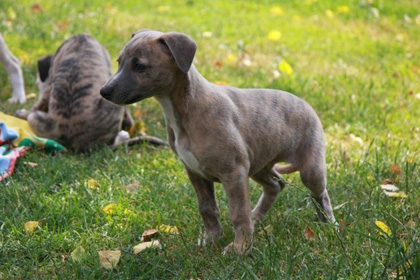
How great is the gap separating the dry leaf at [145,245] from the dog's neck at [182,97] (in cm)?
74

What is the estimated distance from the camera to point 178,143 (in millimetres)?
3586

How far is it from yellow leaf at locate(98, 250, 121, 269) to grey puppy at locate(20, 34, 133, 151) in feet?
6.48

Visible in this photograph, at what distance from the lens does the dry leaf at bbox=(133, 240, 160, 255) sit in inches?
148

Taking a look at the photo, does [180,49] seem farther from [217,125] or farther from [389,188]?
[389,188]

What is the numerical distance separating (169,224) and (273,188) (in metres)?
0.72

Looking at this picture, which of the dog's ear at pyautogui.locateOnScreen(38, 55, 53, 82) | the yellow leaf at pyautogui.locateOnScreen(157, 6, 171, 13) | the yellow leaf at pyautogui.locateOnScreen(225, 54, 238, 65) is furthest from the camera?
the yellow leaf at pyautogui.locateOnScreen(157, 6, 171, 13)

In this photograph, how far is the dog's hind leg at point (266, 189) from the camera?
4195mm


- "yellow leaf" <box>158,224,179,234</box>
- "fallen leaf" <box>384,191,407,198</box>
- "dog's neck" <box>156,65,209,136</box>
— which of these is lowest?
"yellow leaf" <box>158,224,179,234</box>

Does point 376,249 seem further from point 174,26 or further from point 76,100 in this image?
point 174,26

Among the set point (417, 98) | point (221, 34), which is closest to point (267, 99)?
point (417, 98)

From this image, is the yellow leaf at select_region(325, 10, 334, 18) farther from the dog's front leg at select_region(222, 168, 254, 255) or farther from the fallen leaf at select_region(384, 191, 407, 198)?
the dog's front leg at select_region(222, 168, 254, 255)

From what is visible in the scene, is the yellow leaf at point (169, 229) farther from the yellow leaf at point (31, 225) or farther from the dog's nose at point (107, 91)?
the dog's nose at point (107, 91)

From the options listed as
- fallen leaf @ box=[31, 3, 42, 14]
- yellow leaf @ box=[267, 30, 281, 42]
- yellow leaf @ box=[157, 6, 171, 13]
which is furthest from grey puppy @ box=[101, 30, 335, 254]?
yellow leaf @ box=[157, 6, 171, 13]

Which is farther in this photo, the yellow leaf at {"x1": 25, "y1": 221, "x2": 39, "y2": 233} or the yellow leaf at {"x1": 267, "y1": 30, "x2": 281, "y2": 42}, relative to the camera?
the yellow leaf at {"x1": 267, "y1": 30, "x2": 281, "y2": 42}
